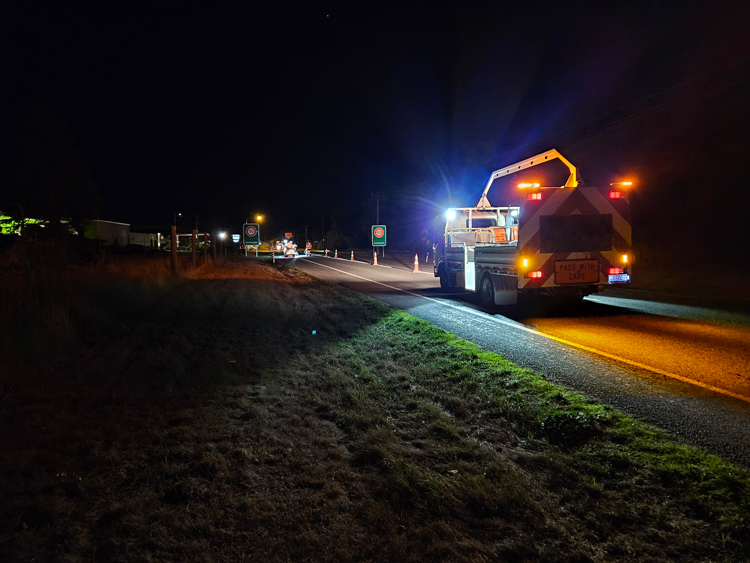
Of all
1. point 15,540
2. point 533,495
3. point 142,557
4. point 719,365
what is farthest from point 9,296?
point 719,365

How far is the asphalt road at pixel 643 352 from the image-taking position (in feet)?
15.5

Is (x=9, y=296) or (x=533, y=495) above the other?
(x=9, y=296)

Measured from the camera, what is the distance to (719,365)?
257 inches

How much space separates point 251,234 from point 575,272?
33.5 metres

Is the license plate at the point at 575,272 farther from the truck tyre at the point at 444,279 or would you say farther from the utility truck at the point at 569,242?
the truck tyre at the point at 444,279

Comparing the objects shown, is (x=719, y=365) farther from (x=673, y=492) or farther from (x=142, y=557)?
(x=142, y=557)

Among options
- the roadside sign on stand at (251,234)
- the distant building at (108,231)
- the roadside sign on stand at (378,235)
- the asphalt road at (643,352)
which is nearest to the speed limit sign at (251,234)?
the roadside sign on stand at (251,234)

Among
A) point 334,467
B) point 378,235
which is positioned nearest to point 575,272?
point 334,467

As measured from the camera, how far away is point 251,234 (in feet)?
134

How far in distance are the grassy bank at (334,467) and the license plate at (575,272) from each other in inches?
180

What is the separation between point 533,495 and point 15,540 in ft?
10.6

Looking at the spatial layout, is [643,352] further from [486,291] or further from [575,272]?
[486,291]

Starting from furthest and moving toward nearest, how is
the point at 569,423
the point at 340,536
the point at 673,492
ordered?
the point at 569,423 < the point at 673,492 < the point at 340,536

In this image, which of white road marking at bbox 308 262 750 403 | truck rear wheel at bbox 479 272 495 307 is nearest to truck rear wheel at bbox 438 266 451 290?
white road marking at bbox 308 262 750 403
